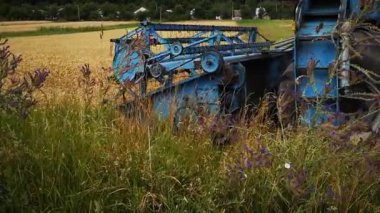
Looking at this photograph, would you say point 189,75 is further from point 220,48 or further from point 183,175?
point 183,175

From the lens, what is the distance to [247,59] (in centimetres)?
611

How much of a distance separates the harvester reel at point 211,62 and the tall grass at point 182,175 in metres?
→ 1.68

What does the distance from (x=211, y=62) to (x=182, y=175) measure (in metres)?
2.04

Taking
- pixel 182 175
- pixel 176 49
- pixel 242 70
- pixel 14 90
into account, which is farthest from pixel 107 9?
pixel 182 175

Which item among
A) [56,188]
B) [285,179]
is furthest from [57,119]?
[285,179]

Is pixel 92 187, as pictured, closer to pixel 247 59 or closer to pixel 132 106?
pixel 132 106

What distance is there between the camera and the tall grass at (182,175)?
295cm

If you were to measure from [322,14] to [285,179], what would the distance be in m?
2.38

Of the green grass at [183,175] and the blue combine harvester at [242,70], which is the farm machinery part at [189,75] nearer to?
the blue combine harvester at [242,70]

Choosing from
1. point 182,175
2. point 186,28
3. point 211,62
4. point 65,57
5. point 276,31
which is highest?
point 186,28

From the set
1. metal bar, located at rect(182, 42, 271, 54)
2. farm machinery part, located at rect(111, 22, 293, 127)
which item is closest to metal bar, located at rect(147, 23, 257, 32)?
farm machinery part, located at rect(111, 22, 293, 127)

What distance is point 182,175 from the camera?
10.3 feet

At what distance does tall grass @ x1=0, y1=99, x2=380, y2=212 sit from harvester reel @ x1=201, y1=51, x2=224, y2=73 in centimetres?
168

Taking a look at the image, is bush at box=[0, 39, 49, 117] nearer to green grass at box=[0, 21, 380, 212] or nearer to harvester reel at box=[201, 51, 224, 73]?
green grass at box=[0, 21, 380, 212]
